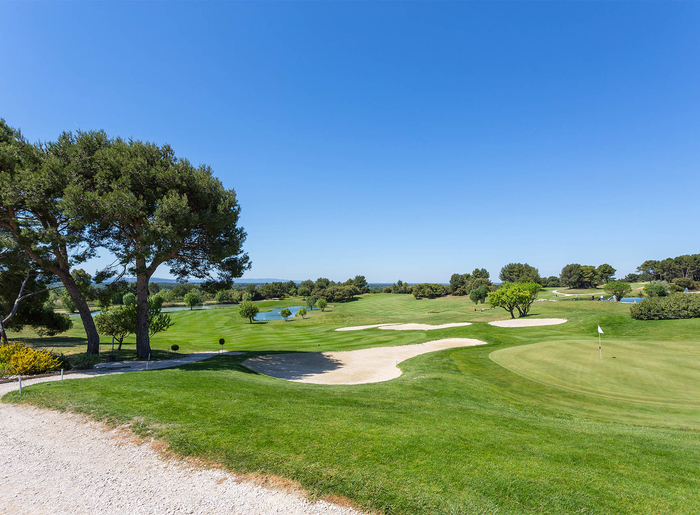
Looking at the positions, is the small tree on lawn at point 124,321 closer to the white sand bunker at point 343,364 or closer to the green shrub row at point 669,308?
the white sand bunker at point 343,364

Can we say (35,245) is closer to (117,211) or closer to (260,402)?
(117,211)

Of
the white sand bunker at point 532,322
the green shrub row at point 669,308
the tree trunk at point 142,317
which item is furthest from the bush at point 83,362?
the green shrub row at point 669,308

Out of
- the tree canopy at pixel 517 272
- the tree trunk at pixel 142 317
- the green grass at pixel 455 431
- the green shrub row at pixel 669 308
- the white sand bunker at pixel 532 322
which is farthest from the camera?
the tree canopy at pixel 517 272

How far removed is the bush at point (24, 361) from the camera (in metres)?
13.0

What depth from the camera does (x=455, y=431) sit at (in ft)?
23.8

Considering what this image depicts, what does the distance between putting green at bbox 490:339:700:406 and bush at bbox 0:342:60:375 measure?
23.1m

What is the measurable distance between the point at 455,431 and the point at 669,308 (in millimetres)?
33835

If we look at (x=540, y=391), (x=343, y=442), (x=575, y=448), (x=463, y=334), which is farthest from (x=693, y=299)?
(x=343, y=442)

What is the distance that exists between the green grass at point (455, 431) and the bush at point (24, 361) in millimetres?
4083

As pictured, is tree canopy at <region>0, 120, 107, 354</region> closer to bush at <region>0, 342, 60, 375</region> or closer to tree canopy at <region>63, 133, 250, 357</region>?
tree canopy at <region>63, 133, 250, 357</region>

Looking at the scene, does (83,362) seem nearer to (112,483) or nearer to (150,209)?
(150,209)

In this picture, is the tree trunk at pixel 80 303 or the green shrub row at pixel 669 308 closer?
the tree trunk at pixel 80 303

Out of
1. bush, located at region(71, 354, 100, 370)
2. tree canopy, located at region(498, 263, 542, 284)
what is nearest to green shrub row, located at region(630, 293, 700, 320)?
bush, located at region(71, 354, 100, 370)

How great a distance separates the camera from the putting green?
12484 mm
